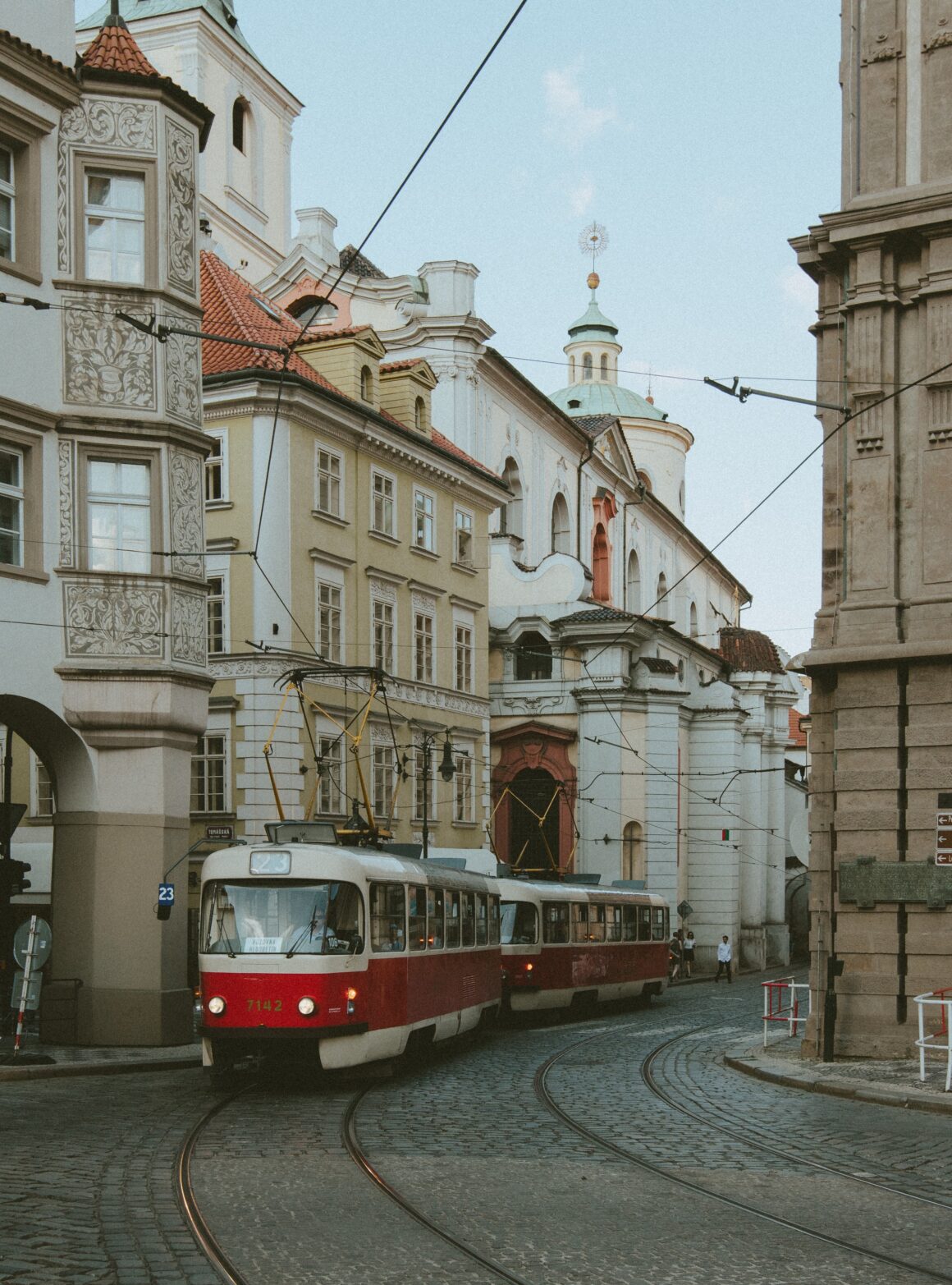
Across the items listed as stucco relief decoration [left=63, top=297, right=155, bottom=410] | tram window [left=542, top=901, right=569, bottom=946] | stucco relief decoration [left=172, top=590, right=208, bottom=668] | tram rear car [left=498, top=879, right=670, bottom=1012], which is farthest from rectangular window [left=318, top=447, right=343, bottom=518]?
stucco relief decoration [left=63, top=297, right=155, bottom=410]

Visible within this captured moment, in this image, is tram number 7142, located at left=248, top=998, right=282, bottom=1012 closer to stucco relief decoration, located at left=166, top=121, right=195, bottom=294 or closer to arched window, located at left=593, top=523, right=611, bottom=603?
stucco relief decoration, located at left=166, top=121, right=195, bottom=294

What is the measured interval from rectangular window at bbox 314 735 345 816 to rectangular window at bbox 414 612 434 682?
4733mm

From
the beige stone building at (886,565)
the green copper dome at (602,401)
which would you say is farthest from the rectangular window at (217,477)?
the green copper dome at (602,401)

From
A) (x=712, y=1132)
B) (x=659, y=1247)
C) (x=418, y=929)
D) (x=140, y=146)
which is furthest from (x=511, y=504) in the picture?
(x=659, y=1247)

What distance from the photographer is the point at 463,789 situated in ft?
149

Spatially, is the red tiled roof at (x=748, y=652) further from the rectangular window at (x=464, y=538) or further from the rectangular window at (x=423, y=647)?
the rectangular window at (x=423, y=647)

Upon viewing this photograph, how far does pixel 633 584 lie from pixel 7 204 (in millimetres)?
50985

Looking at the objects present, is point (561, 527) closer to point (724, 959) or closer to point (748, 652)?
point (748, 652)

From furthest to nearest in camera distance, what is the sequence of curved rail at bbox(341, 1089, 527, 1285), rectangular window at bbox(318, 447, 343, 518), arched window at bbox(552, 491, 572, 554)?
arched window at bbox(552, 491, 572, 554), rectangular window at bbox(318, 447, 343, 518), curved rail at bbox(341, 1089, 527, 1285)

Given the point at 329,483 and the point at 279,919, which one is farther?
the point at 329,483

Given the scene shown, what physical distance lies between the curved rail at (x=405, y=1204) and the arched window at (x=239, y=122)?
45.4m

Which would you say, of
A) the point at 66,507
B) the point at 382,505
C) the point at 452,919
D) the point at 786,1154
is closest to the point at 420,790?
the point at 382,505

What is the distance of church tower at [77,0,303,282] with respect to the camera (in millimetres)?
53625

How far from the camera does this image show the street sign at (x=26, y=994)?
20203mm
